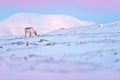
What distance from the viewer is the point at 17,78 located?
16203 mm

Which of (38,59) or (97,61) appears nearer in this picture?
(97,61)

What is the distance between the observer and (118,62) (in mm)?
19172

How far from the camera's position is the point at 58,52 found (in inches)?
1025

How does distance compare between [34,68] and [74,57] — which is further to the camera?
[74,57]

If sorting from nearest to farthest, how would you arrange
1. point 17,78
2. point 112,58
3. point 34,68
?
1. point 17,78
2. point 34,68
3. point 112,58

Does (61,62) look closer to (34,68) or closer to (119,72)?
(34,68)

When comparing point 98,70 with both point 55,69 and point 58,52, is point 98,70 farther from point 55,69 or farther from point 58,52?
point 58,52

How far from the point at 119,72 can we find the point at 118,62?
2.27 metres

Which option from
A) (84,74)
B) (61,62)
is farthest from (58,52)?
(84,74)

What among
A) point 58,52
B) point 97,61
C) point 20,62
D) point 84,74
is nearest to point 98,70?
point 84,74

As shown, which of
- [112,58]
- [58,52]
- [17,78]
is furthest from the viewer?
[58,52]

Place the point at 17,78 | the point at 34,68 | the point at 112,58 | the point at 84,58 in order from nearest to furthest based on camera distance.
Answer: the point at 17,78, the point at 34,68, the point at 112,58, the point at 84,58

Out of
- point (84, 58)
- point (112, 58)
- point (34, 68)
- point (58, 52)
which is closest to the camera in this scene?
point (34, 68)

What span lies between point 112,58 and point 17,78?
5853mm
